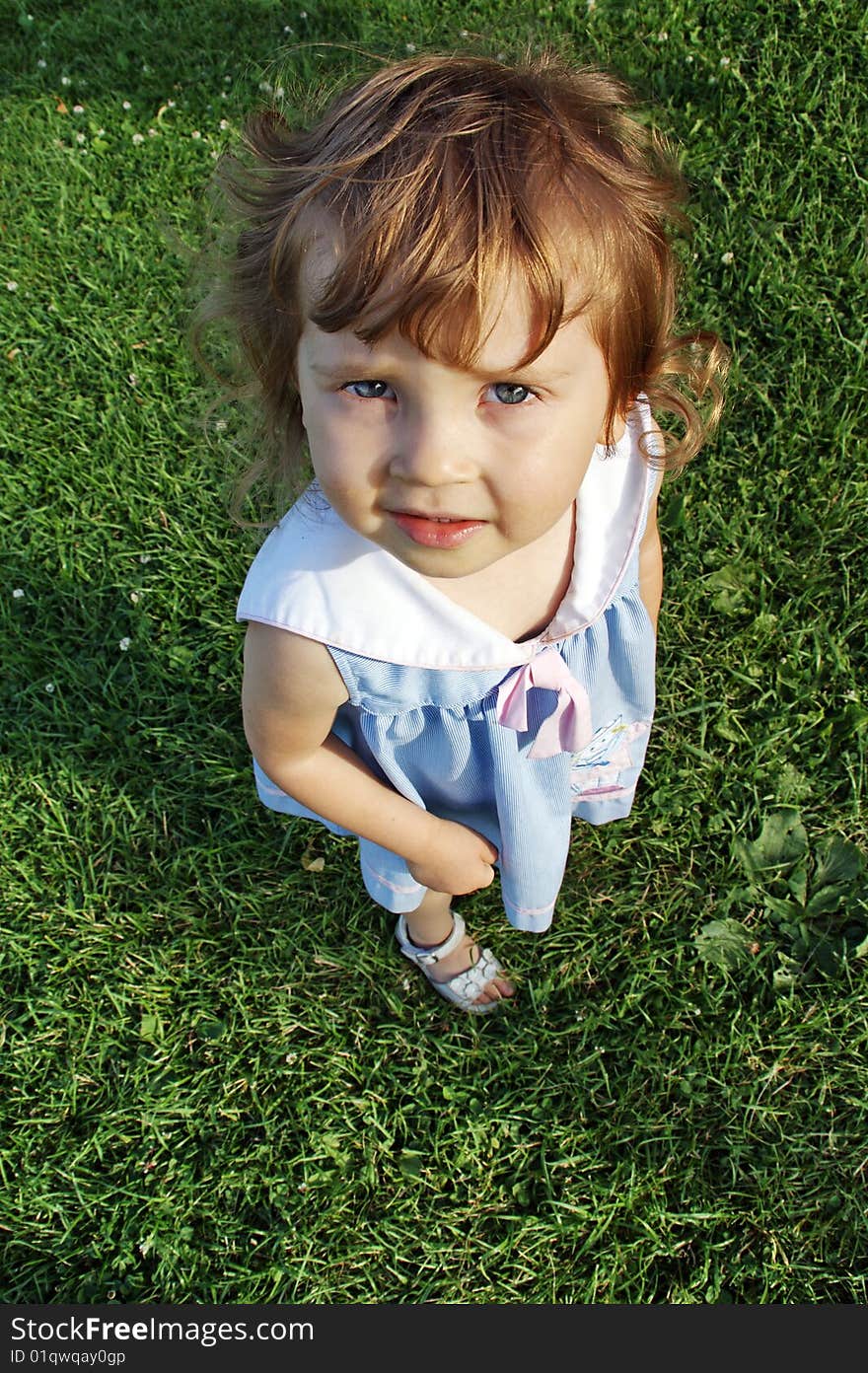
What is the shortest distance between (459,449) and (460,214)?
29 centimetres

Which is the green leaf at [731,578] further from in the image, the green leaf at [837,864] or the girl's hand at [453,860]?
the girl's hand at [453,860]

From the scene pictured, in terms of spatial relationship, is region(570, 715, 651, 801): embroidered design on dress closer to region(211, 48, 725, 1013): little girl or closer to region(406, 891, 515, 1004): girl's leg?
region(211, 48, 725, 1013): little girl

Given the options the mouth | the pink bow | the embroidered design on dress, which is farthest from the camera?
the embroidered design on dress

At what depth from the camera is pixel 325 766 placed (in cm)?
189

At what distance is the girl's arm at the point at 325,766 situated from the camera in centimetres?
170

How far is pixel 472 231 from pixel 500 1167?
2.01 meters

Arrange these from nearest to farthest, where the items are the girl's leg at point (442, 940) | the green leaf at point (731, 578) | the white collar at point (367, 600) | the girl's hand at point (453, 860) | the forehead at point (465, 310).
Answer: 1. the forehead at point (465, 310)
2. the white collar at point (367, 600)
3. the girl's hand at point (453, 860)
4. the girl's leg at point (442, 940)
5. the green leaf at point (731, 578)

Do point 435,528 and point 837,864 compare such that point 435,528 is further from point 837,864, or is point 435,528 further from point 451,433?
point 837,864

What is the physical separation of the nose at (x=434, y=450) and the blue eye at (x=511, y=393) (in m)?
0.07

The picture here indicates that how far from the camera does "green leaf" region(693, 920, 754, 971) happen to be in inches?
101

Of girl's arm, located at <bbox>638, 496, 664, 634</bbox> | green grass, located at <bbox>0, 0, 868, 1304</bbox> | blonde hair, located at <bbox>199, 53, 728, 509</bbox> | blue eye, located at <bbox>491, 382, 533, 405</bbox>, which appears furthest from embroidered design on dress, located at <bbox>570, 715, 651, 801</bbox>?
blue eye, located at <bbox>491, 382, 533, 405</bbox>

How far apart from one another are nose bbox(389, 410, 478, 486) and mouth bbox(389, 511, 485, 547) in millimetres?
72

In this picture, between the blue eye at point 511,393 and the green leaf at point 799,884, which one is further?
the green leaf at point 799,884

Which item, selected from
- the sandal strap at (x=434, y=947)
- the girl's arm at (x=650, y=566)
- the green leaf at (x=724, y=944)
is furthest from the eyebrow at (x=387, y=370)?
the green leaf at (x=724, y=944)
